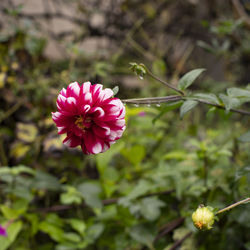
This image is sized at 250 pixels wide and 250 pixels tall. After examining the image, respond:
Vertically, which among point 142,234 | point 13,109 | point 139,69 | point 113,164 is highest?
point 13,109

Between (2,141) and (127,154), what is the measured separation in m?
0.51

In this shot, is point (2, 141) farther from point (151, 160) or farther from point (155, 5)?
point (155, 5)

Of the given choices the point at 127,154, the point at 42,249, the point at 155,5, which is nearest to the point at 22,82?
the point at 127,154

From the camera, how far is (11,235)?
70 centimetres

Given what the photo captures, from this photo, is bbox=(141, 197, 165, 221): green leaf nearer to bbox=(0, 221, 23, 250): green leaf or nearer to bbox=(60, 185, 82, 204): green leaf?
bbox=(60, 185, 82, 204): green leaf

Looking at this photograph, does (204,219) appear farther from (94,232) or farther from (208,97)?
(94,232)

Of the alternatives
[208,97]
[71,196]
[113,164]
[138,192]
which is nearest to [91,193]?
[71,196]

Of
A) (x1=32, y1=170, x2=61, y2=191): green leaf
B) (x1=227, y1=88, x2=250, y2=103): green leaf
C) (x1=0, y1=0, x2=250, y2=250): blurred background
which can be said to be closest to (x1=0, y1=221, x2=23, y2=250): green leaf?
(x1=0, y1=0, x2=250, y2=250): blurred background

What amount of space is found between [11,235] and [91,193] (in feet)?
0.73

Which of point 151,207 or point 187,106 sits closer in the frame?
point 187,106

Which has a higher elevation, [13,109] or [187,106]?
[13,109]

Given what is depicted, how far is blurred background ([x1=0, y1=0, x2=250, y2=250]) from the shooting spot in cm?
68

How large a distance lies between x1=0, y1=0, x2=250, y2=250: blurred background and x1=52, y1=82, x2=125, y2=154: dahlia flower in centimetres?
14

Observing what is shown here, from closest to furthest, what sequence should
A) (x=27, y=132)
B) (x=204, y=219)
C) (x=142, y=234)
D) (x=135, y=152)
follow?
1. (x=204, y=219)
2. (x=142, y=234)
3. (x=135, y=152)
4. (x=27, y=132)
